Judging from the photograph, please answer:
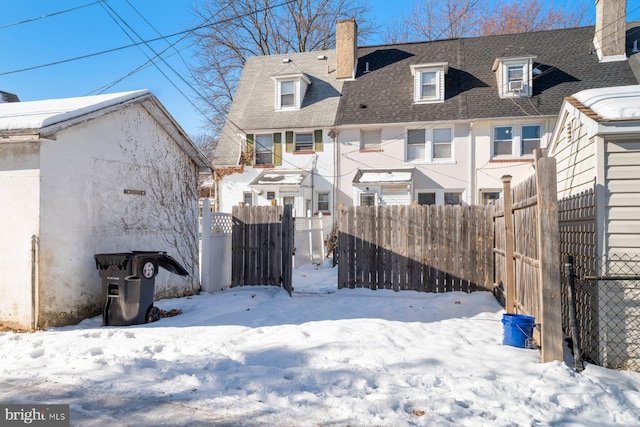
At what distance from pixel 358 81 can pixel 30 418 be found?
2062cm

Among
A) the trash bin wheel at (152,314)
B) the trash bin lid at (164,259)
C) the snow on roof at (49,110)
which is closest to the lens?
the snow on roof at (49,110)

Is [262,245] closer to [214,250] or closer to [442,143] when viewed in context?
[214,250]

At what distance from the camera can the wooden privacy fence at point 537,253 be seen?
4.74 meters

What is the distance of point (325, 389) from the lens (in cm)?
428

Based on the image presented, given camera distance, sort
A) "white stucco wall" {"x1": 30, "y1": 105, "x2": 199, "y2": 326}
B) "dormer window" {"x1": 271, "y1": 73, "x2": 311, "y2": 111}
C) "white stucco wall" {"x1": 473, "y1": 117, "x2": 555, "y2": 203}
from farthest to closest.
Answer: "dormer window" {"x1": 271, "y1": 73, "x2": 311, "y2": 111} < "white stucco wall" {"x1": 473, "y1": 117, "x2": 555, "y2": 203} < "white stucco wall" {"x1": 30, "y1": 105, "x2": 199, "y2": 326}

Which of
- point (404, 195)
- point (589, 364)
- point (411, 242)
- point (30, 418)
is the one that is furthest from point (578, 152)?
point (404, 195)

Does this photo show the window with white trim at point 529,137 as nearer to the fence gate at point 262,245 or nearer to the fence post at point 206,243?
the fence gate at point 262,245

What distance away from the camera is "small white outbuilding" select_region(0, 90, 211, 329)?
6.42 m

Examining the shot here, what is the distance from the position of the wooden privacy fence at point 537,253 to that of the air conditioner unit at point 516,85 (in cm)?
1431

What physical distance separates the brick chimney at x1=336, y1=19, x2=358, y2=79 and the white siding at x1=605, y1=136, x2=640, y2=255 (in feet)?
61.2

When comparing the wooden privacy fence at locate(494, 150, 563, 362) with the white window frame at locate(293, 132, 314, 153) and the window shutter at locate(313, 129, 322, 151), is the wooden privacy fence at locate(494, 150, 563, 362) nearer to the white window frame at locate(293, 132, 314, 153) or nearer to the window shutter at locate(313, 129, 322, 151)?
the window shutter at locate(313, 129, 322, 151)

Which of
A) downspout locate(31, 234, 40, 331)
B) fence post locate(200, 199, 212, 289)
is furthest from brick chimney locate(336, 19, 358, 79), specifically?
downspout locate(31, 234, 40, 331)

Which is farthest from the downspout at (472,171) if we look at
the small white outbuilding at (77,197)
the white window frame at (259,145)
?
the small white outbuilding at (77,197)

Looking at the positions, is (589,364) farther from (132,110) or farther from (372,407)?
(132,110)
